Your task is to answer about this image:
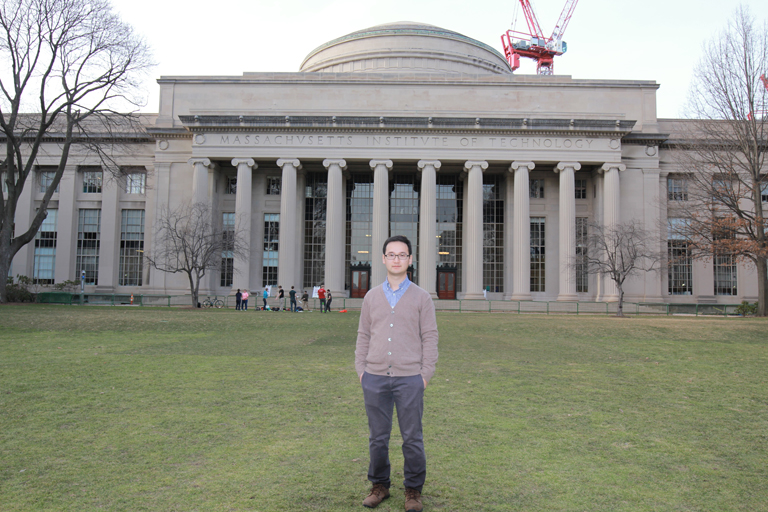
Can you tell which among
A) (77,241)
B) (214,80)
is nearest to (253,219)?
(214,80)

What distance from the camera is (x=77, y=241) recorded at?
49.8m

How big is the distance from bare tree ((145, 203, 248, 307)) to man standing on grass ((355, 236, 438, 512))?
109ft

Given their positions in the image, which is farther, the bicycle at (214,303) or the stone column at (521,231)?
the stone column at (521,231)

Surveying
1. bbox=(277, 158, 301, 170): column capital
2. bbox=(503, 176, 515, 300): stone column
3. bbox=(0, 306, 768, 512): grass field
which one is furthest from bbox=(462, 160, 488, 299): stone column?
bbox=(0, 306, 768, 512): grass field

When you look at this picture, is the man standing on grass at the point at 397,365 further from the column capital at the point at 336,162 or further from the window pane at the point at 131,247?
the window pane at the point at 131,247

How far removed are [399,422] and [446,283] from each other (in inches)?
1740

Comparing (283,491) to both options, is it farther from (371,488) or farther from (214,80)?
(214,80)

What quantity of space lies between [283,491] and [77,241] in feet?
173

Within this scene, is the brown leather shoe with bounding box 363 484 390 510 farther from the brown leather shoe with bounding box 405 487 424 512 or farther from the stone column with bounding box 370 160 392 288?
the stone column with bounding box 370 160 392 288

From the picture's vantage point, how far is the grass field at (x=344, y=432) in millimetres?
4523

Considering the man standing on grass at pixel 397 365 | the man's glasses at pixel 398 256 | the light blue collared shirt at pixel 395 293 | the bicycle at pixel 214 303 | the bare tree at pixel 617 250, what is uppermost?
the bare tree at pixel 617 250

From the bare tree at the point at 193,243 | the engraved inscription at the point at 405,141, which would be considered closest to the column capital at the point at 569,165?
the engraved inscription at the point at 405,141

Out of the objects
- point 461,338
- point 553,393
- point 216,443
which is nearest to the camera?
point 216,443

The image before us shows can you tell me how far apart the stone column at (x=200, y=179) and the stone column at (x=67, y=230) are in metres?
13.3
